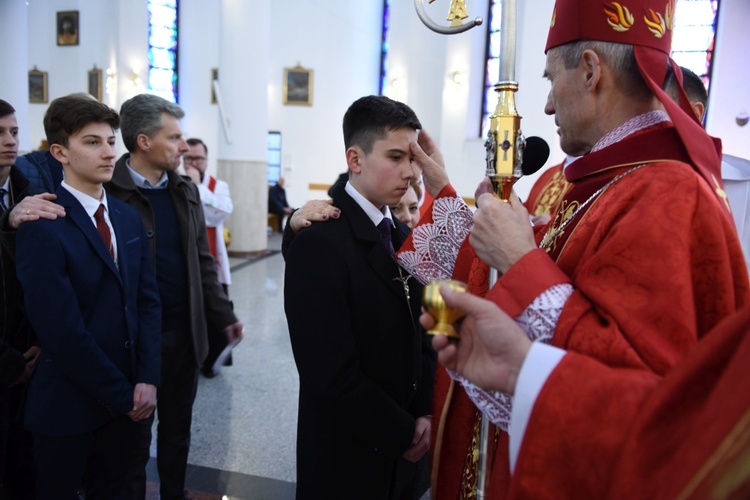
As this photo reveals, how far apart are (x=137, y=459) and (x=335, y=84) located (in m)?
14.1

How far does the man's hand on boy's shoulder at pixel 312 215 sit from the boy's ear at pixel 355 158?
169mm

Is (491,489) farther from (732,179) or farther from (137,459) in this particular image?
(732,179)

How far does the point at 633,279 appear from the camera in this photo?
94 cm

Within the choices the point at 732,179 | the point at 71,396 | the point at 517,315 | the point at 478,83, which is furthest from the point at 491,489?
the point at 478,83

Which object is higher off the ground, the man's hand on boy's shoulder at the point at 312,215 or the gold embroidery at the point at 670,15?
the gold embroidery at the point at 670,15

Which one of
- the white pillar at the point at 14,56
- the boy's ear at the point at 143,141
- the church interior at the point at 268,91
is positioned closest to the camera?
the boy's ear at the point at 143,141

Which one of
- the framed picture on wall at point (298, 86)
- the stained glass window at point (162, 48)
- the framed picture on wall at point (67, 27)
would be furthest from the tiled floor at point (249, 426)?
the framed picture on wall at point (67, 27)

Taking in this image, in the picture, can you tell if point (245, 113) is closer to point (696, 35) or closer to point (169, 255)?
point (169, 255)

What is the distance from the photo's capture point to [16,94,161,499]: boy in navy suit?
1868mm

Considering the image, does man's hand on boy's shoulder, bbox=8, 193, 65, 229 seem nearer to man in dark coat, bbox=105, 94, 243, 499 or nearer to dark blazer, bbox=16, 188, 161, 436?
dark blazer, bbox=16, 188, 161, 436

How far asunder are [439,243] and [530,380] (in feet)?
2.86

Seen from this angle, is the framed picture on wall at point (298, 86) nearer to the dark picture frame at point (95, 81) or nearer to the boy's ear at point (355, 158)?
the dark picture frame at point (95, 81)

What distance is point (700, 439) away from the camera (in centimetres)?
63

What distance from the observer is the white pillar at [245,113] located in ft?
30.7
